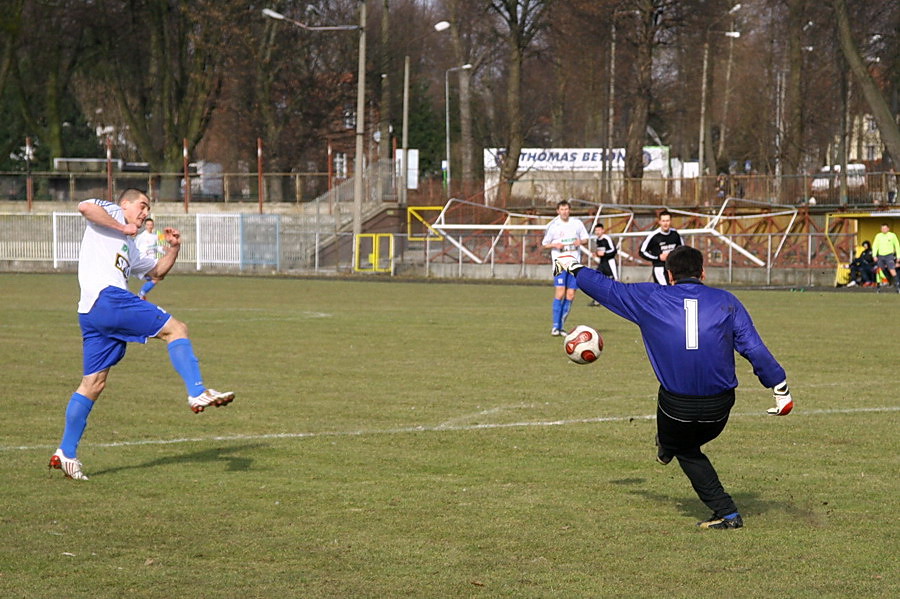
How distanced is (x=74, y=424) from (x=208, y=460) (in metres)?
1.11

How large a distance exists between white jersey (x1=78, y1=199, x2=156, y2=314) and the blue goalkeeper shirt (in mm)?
3556

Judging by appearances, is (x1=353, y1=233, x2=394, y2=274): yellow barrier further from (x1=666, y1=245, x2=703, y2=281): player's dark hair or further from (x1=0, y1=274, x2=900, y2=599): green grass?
(x1=666, y1=245, x2=703, y2=281): player's dark hair

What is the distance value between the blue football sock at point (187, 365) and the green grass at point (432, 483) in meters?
0.66

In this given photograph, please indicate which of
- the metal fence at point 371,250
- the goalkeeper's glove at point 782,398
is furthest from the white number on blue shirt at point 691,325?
the metal fence at point 371,250

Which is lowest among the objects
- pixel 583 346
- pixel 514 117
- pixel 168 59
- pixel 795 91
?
pixel 583 346

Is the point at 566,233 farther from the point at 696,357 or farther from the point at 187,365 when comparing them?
the point at 696,357

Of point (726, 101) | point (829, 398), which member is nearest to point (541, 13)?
point (726, 101)

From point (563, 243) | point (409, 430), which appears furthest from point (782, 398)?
point (563, 243)

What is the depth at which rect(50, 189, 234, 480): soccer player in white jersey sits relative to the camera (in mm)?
8250

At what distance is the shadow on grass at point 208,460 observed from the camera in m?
8.81

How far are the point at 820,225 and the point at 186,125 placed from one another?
3024cm

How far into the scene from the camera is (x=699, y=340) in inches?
270

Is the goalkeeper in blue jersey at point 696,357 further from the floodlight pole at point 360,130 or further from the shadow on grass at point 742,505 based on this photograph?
the floodlight pole at point 360,130

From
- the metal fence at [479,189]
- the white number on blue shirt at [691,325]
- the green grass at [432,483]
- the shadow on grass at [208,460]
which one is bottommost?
the shadow on grass at [208,460]
